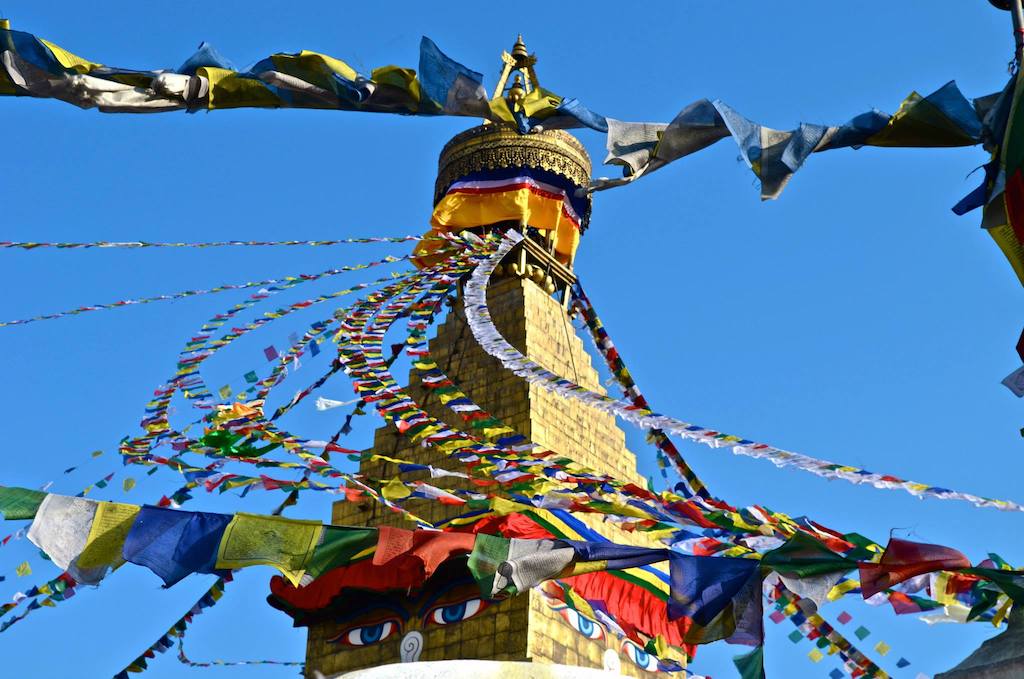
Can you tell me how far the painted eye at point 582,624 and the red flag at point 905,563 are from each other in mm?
4799

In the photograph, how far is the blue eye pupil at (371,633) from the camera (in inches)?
426

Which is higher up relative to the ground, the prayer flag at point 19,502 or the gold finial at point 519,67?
the gold finial at point 519,67

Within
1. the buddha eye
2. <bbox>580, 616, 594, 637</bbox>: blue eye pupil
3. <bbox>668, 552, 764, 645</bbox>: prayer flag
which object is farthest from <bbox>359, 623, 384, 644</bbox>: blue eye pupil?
<bbox>668, 552, 764, 645</bbox>: prayer flag

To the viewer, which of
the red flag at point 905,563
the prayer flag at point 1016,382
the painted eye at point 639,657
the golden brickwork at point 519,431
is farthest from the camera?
the painted eye at point 639,657

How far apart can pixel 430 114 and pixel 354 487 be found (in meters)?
2.12

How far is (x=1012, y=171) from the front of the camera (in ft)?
20.8

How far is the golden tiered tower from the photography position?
10.4m

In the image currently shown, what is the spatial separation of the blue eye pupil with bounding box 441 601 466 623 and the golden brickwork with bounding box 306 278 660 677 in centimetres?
7

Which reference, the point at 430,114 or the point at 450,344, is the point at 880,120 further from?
the point at 450,344

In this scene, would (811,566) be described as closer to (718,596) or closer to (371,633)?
(718,596)

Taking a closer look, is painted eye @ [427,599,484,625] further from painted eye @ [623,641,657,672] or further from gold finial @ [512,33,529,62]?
gold finial @ [512,33,529,62]

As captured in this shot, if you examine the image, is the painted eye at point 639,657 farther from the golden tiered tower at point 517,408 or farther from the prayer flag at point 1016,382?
the prayer flag at point 1016,382

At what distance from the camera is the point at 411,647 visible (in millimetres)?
10570

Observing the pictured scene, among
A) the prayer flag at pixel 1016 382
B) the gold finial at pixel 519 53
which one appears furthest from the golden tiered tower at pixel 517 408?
the prayer flag at pixel 1016 382
